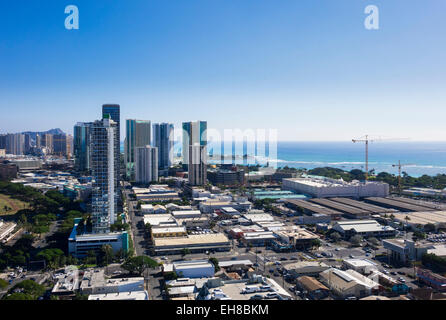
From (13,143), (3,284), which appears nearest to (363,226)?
(3,284)

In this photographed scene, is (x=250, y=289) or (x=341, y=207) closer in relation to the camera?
(x=250, y=289)

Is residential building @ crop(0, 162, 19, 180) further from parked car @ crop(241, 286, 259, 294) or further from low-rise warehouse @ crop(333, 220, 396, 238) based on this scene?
parked car @ crop(241, 286, 259, 294)

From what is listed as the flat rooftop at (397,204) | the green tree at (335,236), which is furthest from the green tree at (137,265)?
the flat rooftop at (397,204)

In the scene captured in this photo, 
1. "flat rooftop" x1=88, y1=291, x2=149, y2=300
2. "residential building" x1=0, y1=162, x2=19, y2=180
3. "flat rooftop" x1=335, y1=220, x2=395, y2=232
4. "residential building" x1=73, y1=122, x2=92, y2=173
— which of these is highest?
"residential building" x1=73, y1=122, x2=92, y2=173

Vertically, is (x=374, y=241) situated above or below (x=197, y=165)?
below

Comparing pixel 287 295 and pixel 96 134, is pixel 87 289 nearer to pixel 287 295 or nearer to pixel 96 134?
pixel 287 295

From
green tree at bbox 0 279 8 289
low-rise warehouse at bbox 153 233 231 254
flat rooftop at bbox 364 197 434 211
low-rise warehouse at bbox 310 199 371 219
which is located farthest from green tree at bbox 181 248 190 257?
flat rooftop at bbox 364 197 434 211

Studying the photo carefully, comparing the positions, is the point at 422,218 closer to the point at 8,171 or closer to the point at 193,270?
the point at 193,270

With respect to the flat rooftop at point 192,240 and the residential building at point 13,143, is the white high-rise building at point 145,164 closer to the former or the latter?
the flat rooftop at point 192,240

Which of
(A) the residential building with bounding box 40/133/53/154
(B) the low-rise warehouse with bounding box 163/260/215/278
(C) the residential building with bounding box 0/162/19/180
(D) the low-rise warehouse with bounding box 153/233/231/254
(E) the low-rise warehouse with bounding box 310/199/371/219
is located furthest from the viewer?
(A) the residential building with bounding box 40/133/53/154
